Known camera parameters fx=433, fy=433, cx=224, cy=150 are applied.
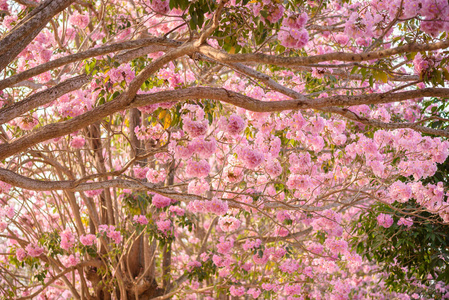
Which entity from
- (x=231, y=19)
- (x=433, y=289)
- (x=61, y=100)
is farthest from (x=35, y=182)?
(x=433, y=289)

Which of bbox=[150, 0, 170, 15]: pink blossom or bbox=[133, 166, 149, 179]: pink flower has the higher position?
bbox=[150, 0, 170, 15]: pink blossom

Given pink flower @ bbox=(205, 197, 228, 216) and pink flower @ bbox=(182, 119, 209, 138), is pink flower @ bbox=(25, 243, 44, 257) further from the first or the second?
pink flower @ bbox=(182, 119, 209, 138)

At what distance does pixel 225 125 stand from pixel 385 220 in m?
2.70

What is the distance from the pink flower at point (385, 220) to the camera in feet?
16.3

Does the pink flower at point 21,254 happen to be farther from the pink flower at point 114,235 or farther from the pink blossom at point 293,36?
the pink blossom at point 293,36

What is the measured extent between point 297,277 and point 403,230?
1846mm

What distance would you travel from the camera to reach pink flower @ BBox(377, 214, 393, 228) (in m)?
4.97

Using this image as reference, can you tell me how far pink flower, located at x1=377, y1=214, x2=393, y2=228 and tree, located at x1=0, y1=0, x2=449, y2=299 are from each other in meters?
0.02

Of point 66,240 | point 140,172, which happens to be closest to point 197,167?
point 140,172

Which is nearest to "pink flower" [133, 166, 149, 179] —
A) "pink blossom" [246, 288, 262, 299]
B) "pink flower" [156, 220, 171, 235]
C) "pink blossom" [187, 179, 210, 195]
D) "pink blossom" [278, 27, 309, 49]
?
"pink flower" [156, 220, 171, 235]

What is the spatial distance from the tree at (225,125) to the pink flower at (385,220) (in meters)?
0.02

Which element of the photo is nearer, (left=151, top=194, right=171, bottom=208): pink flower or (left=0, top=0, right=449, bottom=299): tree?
(left=0, top=0, right=449, bottom=299): tree

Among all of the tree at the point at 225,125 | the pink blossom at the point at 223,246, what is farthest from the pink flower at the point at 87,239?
the pink blossom at the point at 223,246

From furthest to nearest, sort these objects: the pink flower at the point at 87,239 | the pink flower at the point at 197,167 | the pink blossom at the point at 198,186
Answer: the pink flower at the point at 87,239 → the pink blossom at the point at 198,186 → the pink flower at the point at 197,167
